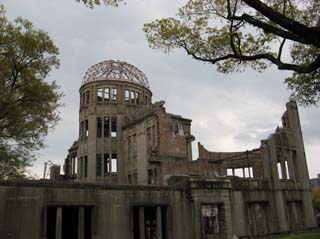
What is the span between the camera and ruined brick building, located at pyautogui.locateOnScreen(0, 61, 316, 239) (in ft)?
55.1

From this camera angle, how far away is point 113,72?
141 ft

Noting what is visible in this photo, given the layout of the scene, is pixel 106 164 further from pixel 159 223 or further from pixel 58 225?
pixel 58 225

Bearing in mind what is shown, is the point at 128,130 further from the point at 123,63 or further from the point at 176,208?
the point at 176,208

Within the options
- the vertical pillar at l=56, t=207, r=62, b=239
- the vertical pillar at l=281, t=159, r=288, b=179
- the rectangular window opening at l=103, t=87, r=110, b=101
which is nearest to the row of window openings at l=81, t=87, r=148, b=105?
the rectangular window opening at l=103, t=87, r=110, b=101

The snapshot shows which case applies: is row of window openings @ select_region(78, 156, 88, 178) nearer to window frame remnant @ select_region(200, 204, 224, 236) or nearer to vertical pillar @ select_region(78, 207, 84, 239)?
window frame remnant @ select_region(200, 204, 224, 236)

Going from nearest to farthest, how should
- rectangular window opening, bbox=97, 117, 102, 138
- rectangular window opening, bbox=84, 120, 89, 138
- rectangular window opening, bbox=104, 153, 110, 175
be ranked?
rectangular window opening, bbox=104, 153, 110, 175 → rectangular window opening, bbox=97, 117, 102, 138 → rectangular window opening, bbox=84, 120, 89, 138

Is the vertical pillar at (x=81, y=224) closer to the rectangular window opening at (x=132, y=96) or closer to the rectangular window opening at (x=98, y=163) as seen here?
the rectangular window opening at (x=98, y=163)

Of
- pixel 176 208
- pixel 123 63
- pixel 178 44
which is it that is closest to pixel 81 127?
pixel 123 63

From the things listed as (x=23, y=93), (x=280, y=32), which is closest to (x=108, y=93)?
(x=23, y=93)

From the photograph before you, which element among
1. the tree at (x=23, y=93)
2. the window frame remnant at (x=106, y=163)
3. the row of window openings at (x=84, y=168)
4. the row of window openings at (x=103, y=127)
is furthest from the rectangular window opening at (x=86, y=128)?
the tree at (x=23, y=93)

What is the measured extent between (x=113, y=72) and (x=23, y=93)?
22.2m

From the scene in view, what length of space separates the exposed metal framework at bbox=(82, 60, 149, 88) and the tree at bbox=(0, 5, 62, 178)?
20.3m

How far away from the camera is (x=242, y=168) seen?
4288cm

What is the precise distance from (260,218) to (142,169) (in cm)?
1397
